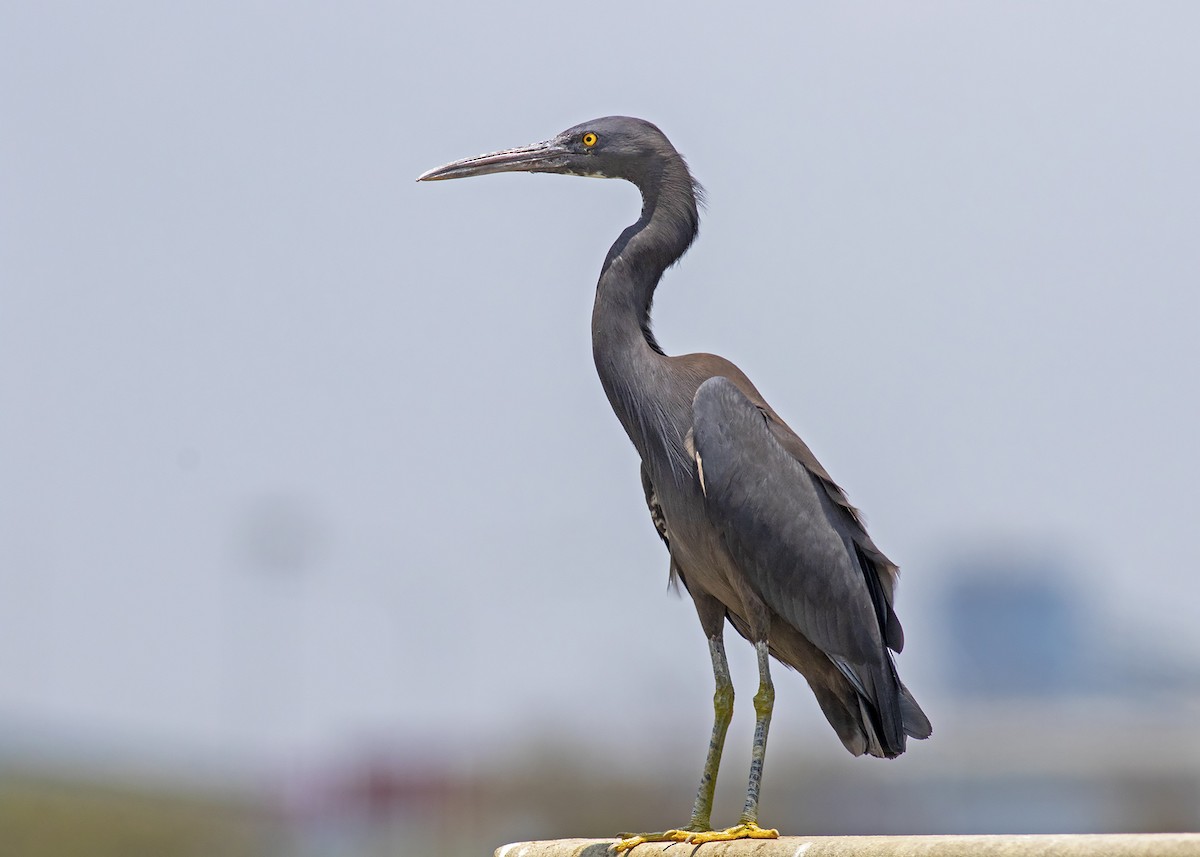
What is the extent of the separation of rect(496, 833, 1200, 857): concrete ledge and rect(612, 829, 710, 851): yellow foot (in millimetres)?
116

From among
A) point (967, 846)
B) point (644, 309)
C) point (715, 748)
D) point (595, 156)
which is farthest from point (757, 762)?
point (595, 156)

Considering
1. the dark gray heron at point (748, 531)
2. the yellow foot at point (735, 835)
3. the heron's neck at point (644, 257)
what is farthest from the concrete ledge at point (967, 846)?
the heron's neck at point (644, 257)

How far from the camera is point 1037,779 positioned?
57844 mm

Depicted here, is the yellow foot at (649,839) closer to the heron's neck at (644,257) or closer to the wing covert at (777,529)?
the wing covert at (777,529)

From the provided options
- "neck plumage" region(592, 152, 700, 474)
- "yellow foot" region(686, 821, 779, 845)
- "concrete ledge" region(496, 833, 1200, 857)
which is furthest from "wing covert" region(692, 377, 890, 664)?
"concrete ledge" region(496, 833, 1200, 857)

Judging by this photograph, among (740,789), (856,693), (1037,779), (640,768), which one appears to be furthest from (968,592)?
(856,693)

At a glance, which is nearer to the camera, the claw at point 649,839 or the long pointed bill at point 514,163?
the claw at point 649,839

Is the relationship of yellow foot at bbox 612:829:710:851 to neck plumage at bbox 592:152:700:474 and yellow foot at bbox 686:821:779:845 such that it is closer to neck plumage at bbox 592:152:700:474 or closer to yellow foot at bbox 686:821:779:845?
yellow foot at bbox 686:821:779:845

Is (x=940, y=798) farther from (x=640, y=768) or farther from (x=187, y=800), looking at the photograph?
(x=187, y=800)

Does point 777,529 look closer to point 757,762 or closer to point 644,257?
point 757,762

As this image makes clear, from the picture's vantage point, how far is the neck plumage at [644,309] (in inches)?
319

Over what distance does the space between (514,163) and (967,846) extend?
4930 millimetres

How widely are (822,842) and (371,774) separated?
60.0 metres

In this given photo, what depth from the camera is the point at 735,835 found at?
703cm
